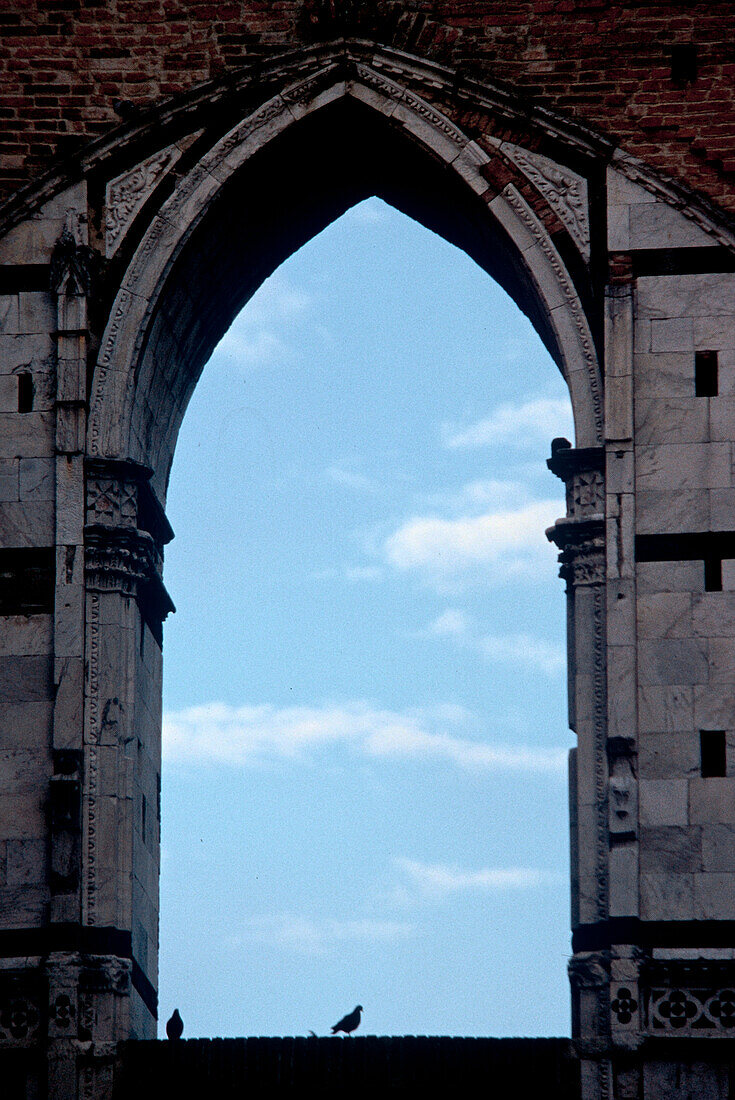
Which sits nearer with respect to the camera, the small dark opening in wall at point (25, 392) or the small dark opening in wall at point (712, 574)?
the small dark opening in wall at point (712, 574)

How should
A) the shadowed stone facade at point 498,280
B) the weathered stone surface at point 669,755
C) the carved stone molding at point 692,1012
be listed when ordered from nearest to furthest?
the carved stone molding at point 692,1012, the shadowed stone facade at point 498,280, the weathered stone surface at point 669,755

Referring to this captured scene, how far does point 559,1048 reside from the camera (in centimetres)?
2242

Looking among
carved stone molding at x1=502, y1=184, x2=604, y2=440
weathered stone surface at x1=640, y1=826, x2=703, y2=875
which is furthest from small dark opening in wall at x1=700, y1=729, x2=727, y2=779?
carved stone molding at x1=502, y1=184, x2=604, y2=440

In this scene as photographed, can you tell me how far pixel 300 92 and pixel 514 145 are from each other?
6.38 feet

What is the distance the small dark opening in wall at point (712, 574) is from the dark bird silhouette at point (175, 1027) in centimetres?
565

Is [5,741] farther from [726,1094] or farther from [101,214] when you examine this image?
[726,1094]

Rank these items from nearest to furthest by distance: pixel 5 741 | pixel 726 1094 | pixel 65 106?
pixel 726 1094 → pixel 5 741 → pixel 65 106

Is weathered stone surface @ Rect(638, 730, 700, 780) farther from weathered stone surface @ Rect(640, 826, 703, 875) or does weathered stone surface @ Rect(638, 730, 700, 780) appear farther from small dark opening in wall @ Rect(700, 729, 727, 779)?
weathered stone surface @ Rect(640, 826, 703, 875)

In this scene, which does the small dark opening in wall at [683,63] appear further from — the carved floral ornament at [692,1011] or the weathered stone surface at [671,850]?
the carved floral ornament at [692,1011]

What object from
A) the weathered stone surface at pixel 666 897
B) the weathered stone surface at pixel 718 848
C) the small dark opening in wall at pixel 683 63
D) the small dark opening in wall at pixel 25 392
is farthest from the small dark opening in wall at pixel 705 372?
the small dark opening in wall at pixel 25 392

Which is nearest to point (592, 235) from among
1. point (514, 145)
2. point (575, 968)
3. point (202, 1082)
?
point (514, 145)

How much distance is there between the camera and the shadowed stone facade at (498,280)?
74.0 feet

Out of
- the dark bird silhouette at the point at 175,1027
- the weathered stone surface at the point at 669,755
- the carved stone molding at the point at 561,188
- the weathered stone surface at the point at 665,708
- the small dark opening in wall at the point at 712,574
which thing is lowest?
the dark bird silhouette at the point at 175,1027

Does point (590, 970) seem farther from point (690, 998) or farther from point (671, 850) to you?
point (671, 850)
